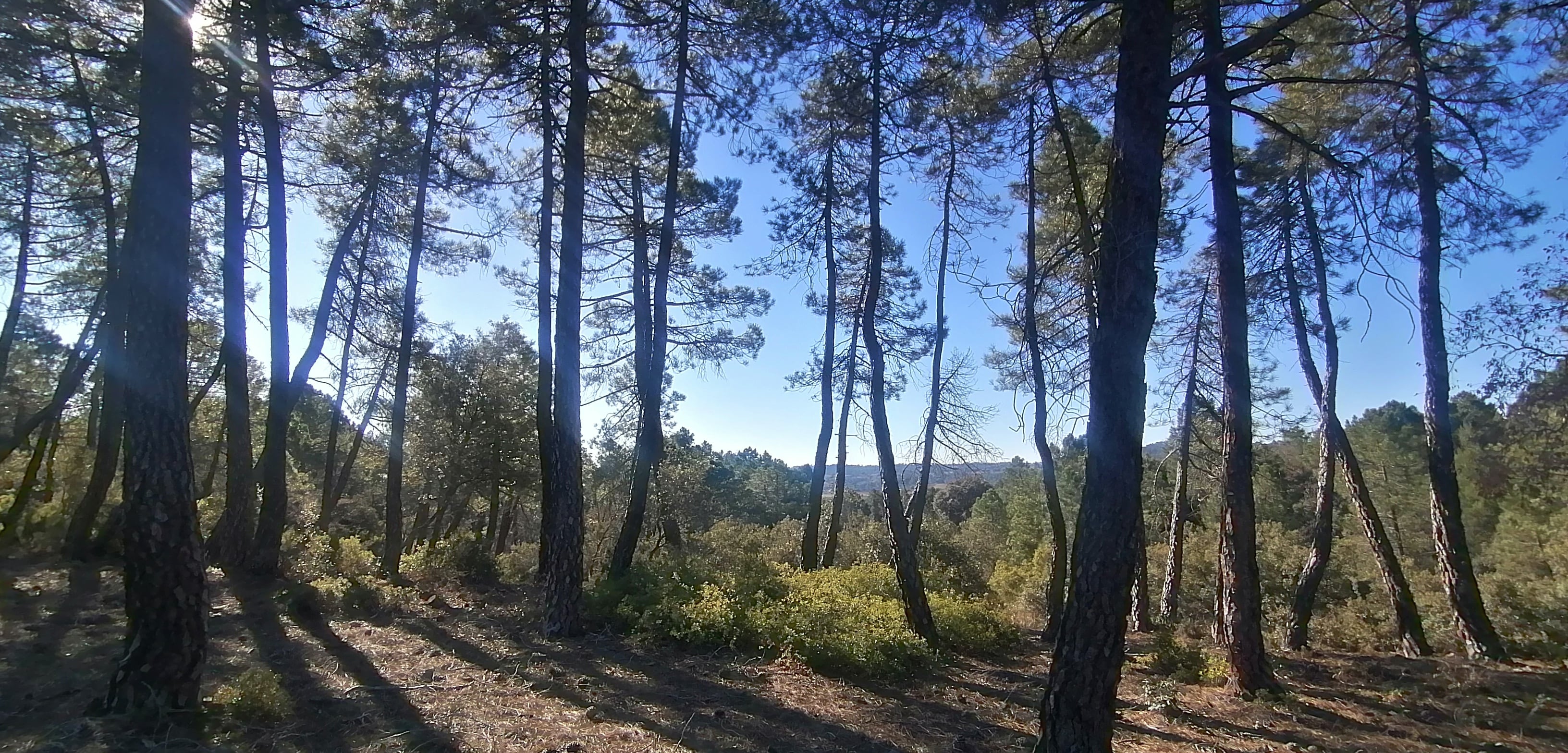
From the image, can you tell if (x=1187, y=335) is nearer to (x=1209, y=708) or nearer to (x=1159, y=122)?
(x=1209, y=708)

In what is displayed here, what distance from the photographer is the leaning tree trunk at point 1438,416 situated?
7.23 m

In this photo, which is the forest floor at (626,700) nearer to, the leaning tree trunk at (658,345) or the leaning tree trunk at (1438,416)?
the leaning tree trunk at (1438,416)

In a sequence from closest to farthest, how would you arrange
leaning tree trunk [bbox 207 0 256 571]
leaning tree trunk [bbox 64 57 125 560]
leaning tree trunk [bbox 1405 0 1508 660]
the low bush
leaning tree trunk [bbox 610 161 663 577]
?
the low bush
leaning tree trunk [bbox 1405 0 1508 660]
leaning tree trunk [bbox 207 0 256 571]
leaning tree trunk [bbox 64 57 125 560]
leaning tree trunk [bbox 610 161 663 577]

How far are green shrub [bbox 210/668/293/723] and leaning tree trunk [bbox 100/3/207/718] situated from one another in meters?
0.14

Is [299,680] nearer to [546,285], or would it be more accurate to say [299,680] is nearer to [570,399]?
[570,399]

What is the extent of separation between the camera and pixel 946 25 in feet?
17.5

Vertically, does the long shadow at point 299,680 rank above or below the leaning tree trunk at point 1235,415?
below

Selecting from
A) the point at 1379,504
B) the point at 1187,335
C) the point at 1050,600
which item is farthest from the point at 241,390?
the point at 1379,504

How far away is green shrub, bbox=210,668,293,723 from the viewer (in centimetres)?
381

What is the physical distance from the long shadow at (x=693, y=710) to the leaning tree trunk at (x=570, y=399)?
2.62ft

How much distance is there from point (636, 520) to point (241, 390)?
18.5ft

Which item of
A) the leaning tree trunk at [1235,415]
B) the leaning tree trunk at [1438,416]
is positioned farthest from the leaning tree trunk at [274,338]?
the leaning tree trunk at [1438,416]

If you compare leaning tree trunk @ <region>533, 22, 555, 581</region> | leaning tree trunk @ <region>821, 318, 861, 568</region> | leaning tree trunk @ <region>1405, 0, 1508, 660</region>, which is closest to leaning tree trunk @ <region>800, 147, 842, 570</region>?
leaning tree trunk @ <region>821, 318, 861, 568</region>

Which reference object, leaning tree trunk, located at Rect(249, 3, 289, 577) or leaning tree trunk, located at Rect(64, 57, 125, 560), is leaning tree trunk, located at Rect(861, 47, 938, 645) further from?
leaning tree trunk, located at Rect(64, 57, 125, 560)
